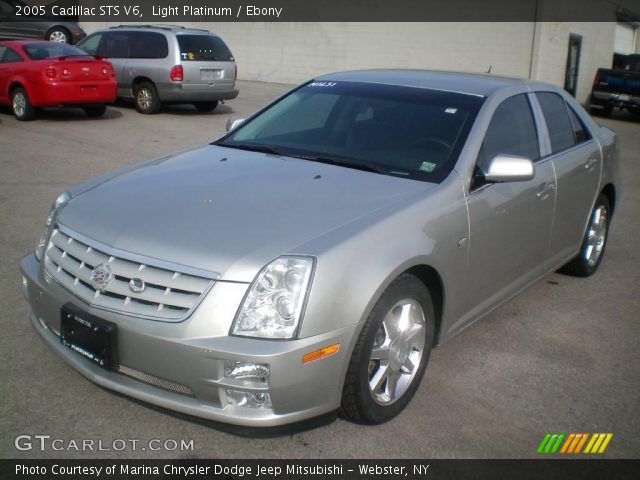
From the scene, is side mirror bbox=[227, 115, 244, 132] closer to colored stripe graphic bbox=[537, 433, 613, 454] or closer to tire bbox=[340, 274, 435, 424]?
tire bbox=[340, 274, 435, 424]

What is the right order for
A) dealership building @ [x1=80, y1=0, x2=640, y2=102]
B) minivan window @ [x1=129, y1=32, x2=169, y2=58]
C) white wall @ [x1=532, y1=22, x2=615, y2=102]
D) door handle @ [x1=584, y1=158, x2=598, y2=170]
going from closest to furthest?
door handle @ [x1=584, y1=158, x2=598, y2=170], minivan window @ [x1=129, y1=32, x2=169, y2=58], white wall @ [x1=532, y1=22, x2=615, y2=102], dealership building @ [x1=80, y1=0, x2=640, y2=102]

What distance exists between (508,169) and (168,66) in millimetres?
11886

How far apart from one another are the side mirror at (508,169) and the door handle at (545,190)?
679mm

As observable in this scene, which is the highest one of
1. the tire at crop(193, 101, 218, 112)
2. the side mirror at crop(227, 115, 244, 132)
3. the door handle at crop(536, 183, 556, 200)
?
the side mirror at crop(227, 115, 244, 132)

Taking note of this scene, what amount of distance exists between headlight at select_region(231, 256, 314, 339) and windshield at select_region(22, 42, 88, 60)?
Result: 1162 centimetres

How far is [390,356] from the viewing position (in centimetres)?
343

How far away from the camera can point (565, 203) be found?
500 cm

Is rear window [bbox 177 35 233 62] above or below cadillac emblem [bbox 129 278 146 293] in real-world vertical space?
above

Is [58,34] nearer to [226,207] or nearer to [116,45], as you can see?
[116,45]

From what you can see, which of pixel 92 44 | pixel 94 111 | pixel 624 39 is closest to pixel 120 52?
pixel 92 44

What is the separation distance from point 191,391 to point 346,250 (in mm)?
888

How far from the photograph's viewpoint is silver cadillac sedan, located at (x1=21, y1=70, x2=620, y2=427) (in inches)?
116

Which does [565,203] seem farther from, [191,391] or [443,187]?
[191,391]

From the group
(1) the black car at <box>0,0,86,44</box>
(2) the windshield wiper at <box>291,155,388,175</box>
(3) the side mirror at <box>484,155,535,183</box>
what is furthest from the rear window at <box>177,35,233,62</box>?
(3) the side mirror at <box>484,155,535,183</box>
